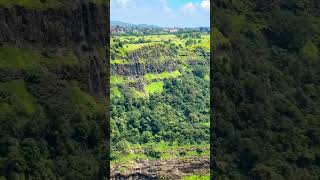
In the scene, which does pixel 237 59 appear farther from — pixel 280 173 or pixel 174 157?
pixel 174 157

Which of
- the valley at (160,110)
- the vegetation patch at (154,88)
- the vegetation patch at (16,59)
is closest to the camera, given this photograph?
the vegetation patch at (16,59)

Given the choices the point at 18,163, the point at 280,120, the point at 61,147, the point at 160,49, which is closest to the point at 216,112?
the point at 280,120

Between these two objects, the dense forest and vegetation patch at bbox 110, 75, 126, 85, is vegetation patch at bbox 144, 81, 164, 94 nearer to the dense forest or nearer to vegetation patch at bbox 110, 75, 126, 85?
vegetation patch at bbox 110, 75, 126, 85

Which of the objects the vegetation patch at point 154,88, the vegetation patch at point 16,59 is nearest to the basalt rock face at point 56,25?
the vegetation patch at point 16,59

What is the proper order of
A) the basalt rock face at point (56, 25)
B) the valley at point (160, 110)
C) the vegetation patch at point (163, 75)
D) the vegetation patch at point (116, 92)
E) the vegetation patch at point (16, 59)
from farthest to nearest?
1. the vegetation patch at point (163, 75)
2. the vegetation patch at point (116, 92)
3. the valley at point (160, 110)
4. the basalt rock face at point (56, 25)
5. the vegetation patch at point (16, 59)

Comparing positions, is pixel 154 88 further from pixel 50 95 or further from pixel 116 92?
pixel 50 95

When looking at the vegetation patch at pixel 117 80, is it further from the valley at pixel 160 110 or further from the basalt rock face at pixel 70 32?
the basalt rock face at pixel 70 32
